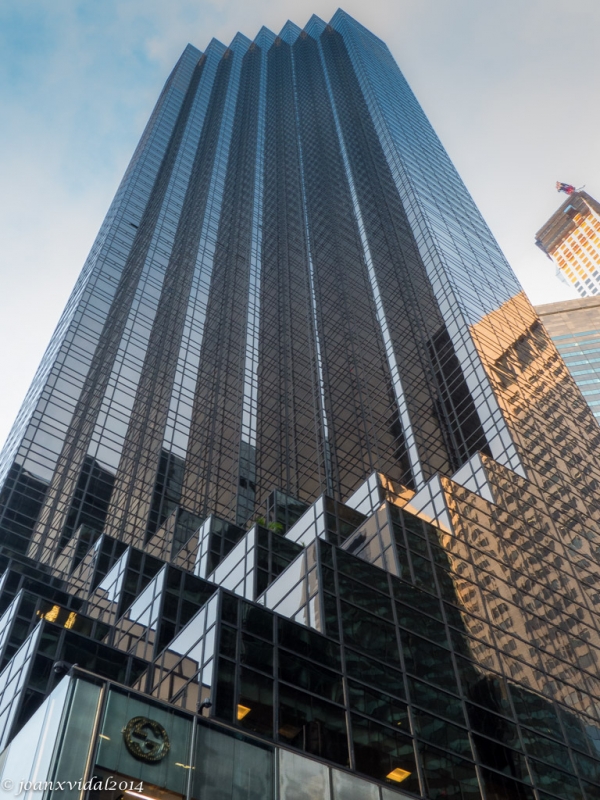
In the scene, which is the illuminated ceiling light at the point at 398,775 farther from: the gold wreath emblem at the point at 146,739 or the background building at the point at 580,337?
the background building at the point at 580,337

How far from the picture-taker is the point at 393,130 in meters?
101

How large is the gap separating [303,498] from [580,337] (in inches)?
3819

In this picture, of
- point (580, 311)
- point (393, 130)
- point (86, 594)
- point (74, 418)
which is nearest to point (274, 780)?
point (86, 594)

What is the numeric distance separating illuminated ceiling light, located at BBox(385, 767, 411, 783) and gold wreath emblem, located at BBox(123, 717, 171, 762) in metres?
8.31

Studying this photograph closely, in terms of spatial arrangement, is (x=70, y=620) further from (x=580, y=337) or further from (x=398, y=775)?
(x=580, y=337)

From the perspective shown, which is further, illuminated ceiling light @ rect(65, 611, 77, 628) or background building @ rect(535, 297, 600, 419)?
background building @ rect(535, 297, 600, 419)

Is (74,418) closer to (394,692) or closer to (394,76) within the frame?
(394,692)

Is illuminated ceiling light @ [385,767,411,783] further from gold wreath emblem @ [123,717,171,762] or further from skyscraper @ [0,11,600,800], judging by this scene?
gold wreath emblem @ [123,717,171,762]

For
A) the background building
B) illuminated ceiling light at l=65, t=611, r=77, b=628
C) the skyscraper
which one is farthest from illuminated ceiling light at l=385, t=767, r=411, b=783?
the background building

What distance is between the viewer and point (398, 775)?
84.6 feet

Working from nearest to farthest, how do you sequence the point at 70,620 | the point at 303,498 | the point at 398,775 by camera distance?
the point at 398,775 < the point at 70,620 < the point at 303,498

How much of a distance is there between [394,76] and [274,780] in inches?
5074

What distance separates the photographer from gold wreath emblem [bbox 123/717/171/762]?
20500 mm

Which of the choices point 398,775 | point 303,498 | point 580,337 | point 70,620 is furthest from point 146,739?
point 580,337
